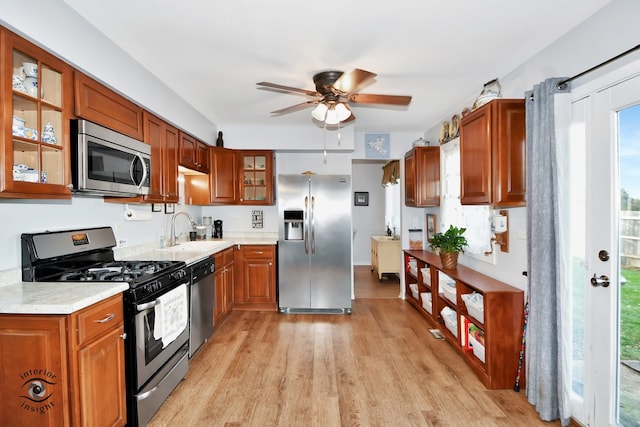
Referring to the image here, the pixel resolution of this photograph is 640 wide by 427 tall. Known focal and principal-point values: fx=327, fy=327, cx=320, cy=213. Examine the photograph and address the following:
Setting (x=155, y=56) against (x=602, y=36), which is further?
(x=155, y=56)

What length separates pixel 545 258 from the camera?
2037 mm

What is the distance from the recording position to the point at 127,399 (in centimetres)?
192

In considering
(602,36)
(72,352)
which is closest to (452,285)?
(602,36)

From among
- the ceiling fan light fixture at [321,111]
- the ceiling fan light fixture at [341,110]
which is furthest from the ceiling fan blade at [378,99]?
the ceiling fan light fixture at [321,111]

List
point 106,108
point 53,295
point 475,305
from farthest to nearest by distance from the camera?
point 475,305 → point 106,108 → point 53,295

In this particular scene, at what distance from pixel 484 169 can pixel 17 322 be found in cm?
287

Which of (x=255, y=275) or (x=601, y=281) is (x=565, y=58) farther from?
(x=255, y=275)

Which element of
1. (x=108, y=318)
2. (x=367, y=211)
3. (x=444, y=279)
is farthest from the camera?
(x=367, y=211)

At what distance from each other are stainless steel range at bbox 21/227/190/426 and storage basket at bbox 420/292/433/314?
2.62m

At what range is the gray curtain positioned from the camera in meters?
2.01

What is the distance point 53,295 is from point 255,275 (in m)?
2.69

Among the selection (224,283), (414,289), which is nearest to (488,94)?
(414,289)

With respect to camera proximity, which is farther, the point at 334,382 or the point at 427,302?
the point at 427,302

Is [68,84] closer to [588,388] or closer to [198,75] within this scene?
[198,75]
